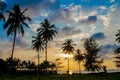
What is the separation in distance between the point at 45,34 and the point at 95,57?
4697 cm

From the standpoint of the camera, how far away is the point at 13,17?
5403 cm

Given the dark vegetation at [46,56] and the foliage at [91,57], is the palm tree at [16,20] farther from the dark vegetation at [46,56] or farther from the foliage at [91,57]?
the foliage at [91,57]

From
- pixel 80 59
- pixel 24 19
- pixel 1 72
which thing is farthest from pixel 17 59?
pixel 24 19

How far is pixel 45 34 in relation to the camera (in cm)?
7250

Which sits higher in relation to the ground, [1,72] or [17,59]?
[17,59]

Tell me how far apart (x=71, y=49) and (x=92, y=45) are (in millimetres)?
19412

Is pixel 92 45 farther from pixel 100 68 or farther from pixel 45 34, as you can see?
pixel 45 34

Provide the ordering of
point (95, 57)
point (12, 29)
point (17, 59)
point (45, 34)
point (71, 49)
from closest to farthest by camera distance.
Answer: point (12, 29) < point (45, 34) < point (71, 49) < point (95, 57) < point (17, 59)

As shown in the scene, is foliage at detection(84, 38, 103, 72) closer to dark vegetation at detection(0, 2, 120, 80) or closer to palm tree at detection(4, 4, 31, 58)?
dark vegetation at detection(0, 2, 120, 80)

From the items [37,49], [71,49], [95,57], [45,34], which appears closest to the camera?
[45,34]

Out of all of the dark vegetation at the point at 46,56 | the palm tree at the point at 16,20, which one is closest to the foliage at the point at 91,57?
the dark vegetation at the point at 46,56

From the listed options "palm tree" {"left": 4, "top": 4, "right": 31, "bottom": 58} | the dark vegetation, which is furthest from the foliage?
"palm tree" {"left": 4, "top": 4, "right": 31, "bottom": 58}

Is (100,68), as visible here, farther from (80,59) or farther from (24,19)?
(24,19)

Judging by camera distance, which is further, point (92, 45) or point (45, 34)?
point (92, 45)
